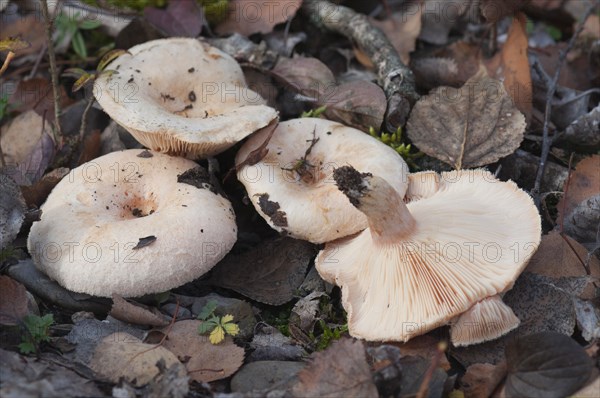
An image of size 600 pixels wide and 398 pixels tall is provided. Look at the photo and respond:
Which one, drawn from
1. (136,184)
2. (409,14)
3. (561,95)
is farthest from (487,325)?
(409,14)

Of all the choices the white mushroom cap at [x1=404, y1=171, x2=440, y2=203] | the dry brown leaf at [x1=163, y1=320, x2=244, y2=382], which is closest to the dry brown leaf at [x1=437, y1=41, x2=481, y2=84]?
the white mushroom cap at [x1=404, y1=171, x2=440, y2=203]

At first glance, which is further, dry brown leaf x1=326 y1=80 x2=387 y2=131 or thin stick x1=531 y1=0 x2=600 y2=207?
dry brown leaf x1=326 y1=80 x2=387 y2=131

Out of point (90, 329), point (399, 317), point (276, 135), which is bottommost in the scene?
point (90, 329)

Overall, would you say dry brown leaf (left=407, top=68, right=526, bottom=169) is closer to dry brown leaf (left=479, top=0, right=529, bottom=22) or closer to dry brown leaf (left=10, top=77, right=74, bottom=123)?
dry brown leaf (left=479, top=0, right=529, bottom=22)

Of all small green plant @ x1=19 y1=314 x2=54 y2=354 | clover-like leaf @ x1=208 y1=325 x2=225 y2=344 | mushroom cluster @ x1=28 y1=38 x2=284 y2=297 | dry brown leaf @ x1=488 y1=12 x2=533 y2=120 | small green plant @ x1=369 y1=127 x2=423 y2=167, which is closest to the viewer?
small green plant @ x1=19 y1=314 x2=54 y2=354

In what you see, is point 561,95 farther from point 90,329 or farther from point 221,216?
point 90,329

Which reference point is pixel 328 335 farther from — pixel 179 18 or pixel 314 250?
pixel 179 18

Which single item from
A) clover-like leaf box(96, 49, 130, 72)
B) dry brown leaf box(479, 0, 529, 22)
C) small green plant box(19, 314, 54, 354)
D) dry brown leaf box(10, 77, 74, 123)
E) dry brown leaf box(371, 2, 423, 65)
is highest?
dry brown leaf box(479, 0, 529, 22)
